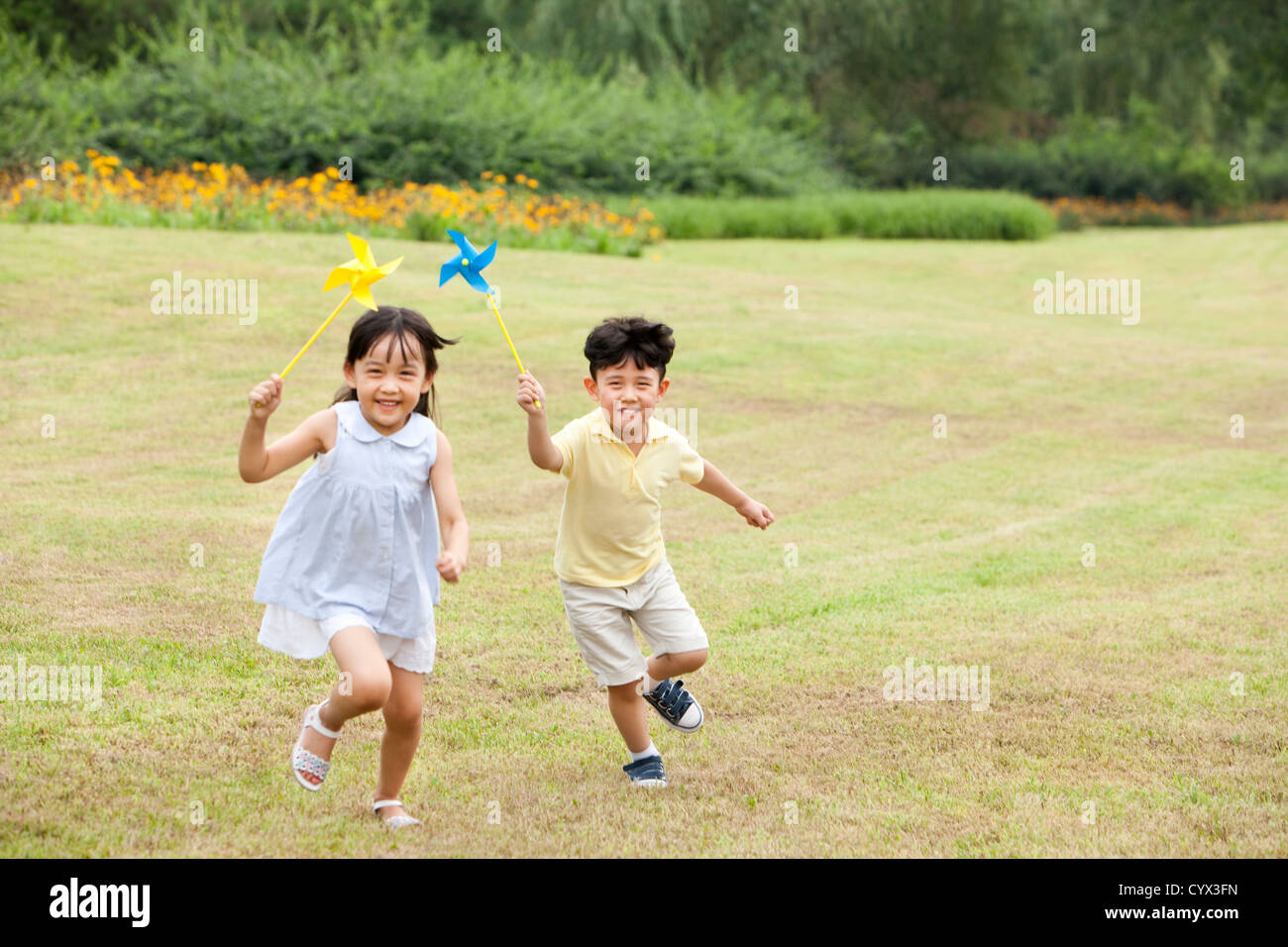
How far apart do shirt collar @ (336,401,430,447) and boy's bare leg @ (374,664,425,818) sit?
2.12ft

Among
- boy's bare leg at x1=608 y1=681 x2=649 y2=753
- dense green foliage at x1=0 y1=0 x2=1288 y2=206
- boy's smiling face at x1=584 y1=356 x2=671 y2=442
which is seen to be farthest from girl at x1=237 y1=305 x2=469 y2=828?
dense green foliage at x1=0 y1=0 x2=1288 y2=206

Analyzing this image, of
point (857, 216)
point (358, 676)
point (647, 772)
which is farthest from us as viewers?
point (857, 216)

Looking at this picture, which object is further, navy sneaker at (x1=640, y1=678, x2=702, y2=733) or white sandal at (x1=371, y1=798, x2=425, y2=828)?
navy sneaker at (x1=640, y1=678, x2=702, y2=733)

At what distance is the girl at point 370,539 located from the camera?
146 inches

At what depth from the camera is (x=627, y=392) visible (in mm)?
4117

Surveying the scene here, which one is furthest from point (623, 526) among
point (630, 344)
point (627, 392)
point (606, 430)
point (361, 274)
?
point (361, 274)

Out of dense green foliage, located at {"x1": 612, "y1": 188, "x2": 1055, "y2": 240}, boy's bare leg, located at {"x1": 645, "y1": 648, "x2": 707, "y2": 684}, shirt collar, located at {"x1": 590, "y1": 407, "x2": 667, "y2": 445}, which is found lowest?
boy's bare leg, located at {"x1": 645, "y1": 648, "x2": 707, "y2": 684}

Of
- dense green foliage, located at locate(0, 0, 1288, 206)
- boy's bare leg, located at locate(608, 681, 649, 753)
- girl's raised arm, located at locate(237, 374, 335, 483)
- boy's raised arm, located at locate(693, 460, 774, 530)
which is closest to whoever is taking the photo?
girl's raised arm, located at locate(237, 374, 335, 483)

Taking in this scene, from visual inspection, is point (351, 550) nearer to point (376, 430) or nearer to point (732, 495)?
point (376, 430)

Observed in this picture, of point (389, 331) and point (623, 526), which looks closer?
point (389, 331)

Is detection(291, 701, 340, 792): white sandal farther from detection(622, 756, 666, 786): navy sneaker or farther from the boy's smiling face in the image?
the boy's smiling face

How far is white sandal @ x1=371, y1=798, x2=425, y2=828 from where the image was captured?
3779 mm

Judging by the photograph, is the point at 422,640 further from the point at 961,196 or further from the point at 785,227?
the point at 961,196

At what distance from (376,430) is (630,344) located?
82 centimetres
